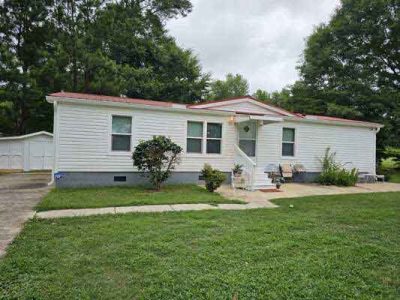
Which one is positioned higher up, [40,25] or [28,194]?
[40,25]

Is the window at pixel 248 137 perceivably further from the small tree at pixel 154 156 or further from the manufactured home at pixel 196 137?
the small tree at pixel 154 156

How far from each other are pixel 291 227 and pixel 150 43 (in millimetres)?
20410

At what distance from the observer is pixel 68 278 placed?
2.83m

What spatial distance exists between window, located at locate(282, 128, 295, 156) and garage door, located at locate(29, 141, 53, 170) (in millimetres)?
12613

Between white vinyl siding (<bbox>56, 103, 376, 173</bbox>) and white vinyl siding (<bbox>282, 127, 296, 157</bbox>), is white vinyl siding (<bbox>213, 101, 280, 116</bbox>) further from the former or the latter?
white vinyl siding (<bbox>282, 127, 296, 157</bbox>)

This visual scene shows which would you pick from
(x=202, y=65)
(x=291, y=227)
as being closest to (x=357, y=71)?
(x=202, y=65)

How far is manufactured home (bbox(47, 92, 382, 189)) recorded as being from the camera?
8.98 meters

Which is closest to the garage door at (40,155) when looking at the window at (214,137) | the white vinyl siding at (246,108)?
the window at (214,137)

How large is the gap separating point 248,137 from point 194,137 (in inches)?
94.6

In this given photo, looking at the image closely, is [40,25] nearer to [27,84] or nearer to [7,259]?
[27,84]

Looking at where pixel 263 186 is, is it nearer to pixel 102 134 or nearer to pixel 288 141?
pixel 288 141

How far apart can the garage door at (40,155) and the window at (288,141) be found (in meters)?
12.6

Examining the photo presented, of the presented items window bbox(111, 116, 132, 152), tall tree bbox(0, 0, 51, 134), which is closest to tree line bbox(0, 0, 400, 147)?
tall tree bbox(0, 0, 51, 134)

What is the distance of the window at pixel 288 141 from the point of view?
1202 cm
